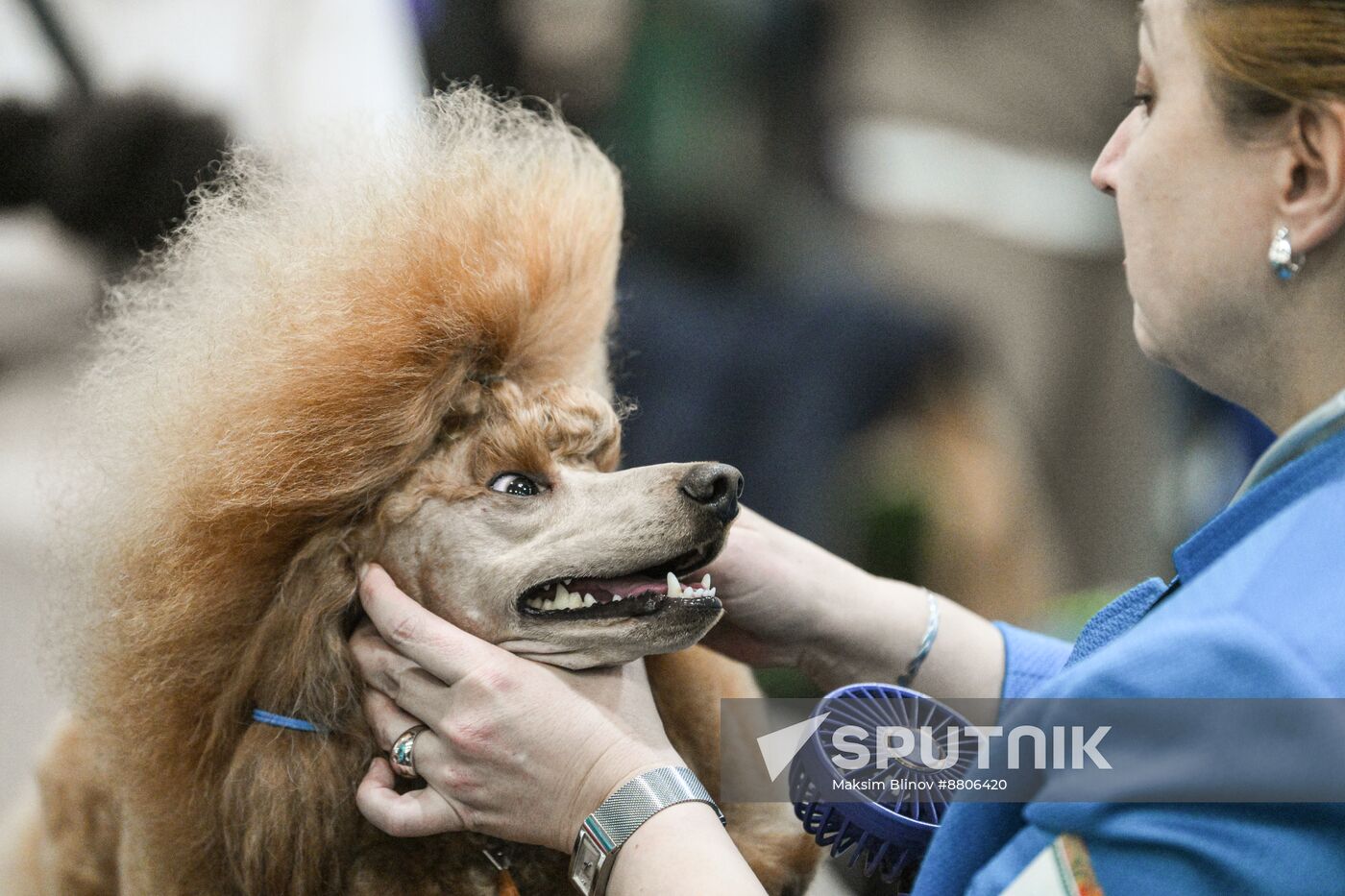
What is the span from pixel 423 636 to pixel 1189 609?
0.53 metres

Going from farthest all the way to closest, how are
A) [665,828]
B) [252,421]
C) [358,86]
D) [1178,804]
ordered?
1. [358,86]
2. [252,421]
3. [665,828]
4. [1178,804]

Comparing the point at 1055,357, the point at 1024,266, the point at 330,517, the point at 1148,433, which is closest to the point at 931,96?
the point at 1024,266

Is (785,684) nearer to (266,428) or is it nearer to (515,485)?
(515,485)

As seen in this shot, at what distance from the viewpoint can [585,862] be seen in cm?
79

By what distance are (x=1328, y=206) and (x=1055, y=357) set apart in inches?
106

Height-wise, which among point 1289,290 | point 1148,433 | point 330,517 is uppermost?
point 1289,290

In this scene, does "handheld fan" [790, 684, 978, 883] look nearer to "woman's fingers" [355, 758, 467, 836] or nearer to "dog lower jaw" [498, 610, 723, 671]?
"dog lower jaw" [498, 610, 723, 671]

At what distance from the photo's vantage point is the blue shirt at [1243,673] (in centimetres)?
55

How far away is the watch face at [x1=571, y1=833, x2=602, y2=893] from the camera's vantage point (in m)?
0.78

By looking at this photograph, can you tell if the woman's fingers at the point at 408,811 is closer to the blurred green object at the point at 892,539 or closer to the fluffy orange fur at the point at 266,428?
the fluffy orange fur at the point at 266,428

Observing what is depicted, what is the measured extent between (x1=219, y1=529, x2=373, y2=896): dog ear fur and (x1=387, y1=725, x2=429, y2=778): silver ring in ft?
0.17

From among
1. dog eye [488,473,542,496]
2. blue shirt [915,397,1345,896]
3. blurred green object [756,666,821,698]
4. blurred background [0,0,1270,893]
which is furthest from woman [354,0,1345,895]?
blurred green object [756,666,821,698]

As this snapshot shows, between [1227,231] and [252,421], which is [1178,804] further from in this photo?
[252,421]

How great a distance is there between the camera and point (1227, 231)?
66cm
